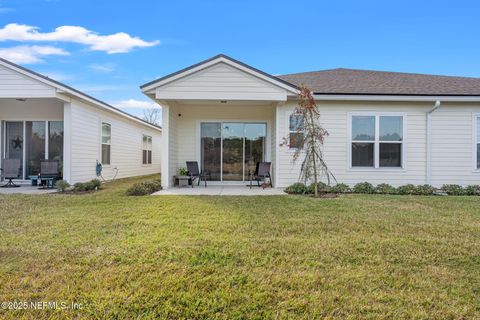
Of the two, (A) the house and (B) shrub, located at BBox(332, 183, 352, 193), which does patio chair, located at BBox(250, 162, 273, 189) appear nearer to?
(A) the house

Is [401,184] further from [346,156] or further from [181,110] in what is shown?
[181,110]

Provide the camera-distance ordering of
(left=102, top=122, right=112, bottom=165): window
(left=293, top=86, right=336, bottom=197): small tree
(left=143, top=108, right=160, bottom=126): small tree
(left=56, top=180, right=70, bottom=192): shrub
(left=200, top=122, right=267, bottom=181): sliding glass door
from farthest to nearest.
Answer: (left=143, top=108, right=160, bottom=126): small tree < (left=102, top=122, right=112, bottom=165): window < (left=200, top=122, right=267, bottom=181): sliding glass door < (left=56, top=180, right=70, bottom=192): shrub < (left=293, top=86, right=336, bottom=197): small tree

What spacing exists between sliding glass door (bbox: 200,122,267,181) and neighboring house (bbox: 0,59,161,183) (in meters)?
4.44

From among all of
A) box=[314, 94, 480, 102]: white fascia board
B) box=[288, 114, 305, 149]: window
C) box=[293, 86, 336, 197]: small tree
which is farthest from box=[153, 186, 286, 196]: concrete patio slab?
box=[314, 94, 480, 102]: white fascia board

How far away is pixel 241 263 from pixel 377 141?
27.2 ft

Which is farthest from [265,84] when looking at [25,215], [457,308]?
[457,308]

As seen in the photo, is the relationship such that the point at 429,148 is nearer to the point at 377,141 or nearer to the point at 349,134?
the point at 377,141

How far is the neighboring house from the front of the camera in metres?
9.50

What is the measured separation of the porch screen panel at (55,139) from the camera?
454 inches

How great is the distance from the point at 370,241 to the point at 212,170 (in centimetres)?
827

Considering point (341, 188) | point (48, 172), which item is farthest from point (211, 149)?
point (48, 172)

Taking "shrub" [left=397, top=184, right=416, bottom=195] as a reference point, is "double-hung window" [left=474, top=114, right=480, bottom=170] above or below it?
above

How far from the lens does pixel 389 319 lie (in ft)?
7.68

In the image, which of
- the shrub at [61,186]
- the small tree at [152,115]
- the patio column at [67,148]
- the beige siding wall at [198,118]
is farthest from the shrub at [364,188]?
the small tree at [152,115]
